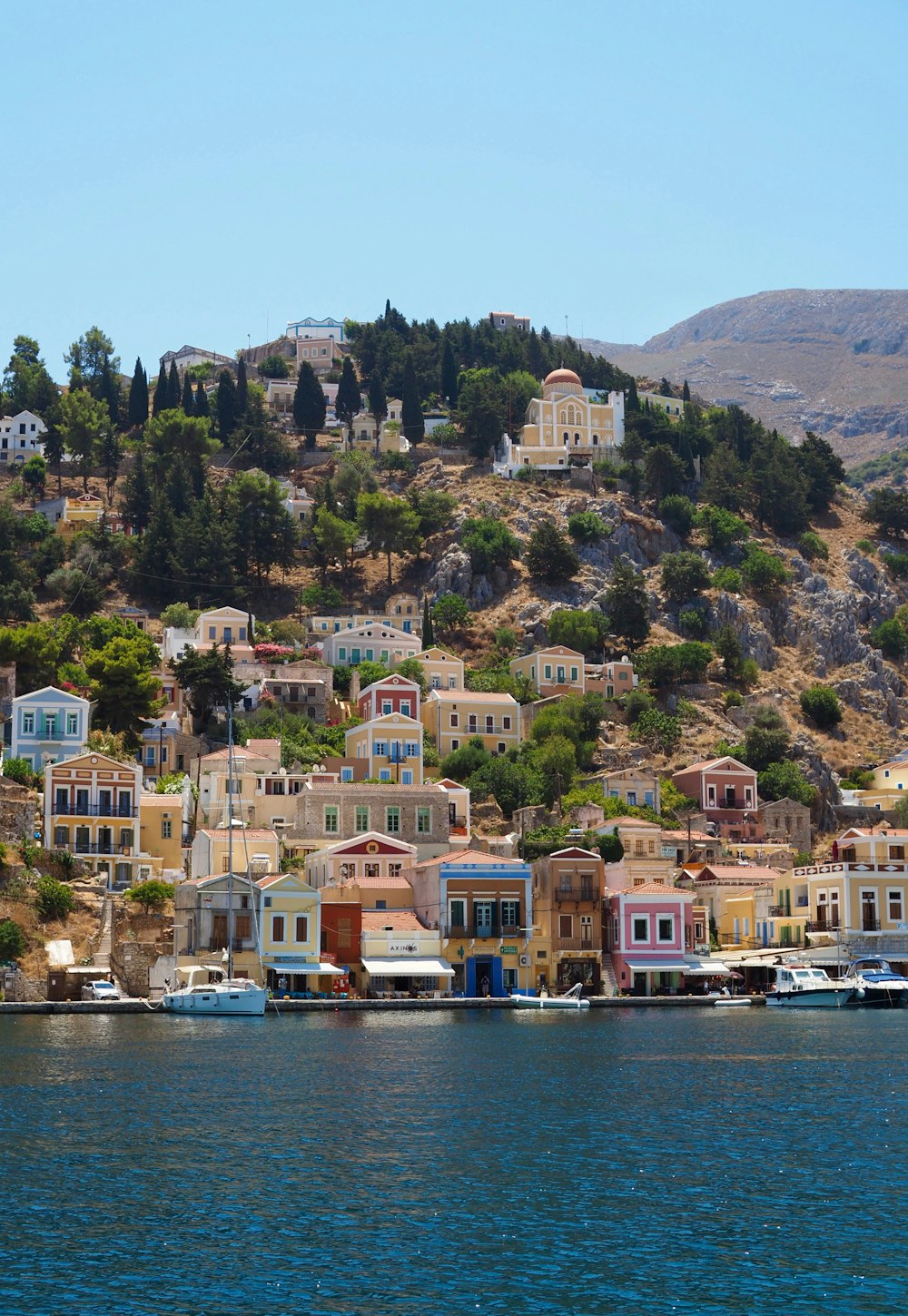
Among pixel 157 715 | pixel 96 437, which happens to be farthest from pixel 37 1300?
pixel 96 437

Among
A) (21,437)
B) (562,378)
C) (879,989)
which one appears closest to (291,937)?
(879,989)

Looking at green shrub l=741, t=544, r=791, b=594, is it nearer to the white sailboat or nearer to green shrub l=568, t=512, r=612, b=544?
green shrub l=568, t=512, r=612, b=544

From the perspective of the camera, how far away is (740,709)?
128m

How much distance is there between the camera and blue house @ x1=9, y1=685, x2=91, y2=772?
97.8m

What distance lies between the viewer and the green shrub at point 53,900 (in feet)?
254

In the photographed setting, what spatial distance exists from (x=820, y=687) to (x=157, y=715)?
51498 mm

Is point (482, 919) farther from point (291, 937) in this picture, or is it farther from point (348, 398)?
point (348, 398)

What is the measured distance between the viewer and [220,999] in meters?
71.9

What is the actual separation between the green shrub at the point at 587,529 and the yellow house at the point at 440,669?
25.7m

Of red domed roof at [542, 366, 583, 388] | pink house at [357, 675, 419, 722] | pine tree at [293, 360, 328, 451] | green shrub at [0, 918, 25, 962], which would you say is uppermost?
red domed roof at [542, 366, 583, 388]

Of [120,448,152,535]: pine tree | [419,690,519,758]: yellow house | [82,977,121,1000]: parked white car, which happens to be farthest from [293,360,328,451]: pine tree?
[82,977,121,1000]: parked white car

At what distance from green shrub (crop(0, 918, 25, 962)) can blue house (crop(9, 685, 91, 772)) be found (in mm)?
23442

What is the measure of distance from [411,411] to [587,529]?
105ft

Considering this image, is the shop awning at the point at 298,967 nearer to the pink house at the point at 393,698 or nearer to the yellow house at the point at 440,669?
the pink house at the point at 393,698
